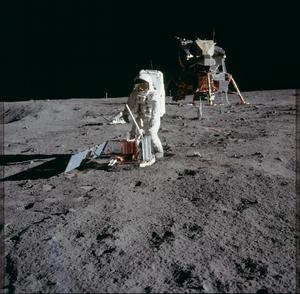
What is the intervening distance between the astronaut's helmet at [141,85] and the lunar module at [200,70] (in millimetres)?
2117

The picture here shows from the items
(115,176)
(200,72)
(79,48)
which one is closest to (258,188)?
(115,176)

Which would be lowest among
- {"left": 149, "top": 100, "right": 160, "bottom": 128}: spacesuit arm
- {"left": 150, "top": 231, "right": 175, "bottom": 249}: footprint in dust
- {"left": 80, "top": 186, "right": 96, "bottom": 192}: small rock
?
{"left": 80, "top": 186, "right": 96, "bottom": 192}: small rock

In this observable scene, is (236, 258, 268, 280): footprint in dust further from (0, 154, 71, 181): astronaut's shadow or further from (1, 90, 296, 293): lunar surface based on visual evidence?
(0, 154, 71, 181): astronaut's shadow

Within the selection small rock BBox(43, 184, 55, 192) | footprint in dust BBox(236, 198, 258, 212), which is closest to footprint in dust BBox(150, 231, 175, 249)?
footprint in dust BBox(236, 198, 258, 212)

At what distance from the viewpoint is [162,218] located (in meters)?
3.57

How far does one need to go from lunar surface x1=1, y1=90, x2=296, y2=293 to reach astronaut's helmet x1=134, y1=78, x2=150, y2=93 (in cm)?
94

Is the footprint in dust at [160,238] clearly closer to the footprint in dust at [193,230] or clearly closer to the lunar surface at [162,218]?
the lunar surface at [162,218]

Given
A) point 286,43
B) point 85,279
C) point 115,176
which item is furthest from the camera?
point 286,43

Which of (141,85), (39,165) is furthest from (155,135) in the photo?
(39,165)

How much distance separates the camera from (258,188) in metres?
4.11

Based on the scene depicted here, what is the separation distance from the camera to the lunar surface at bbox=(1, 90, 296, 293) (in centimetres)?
275

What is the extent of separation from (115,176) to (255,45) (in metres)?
11.4

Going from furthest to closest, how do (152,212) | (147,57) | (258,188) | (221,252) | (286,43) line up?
(147,57), (286,43), (258,188), (152,212), (221,252)

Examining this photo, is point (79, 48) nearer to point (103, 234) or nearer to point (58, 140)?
point (58, 140)
